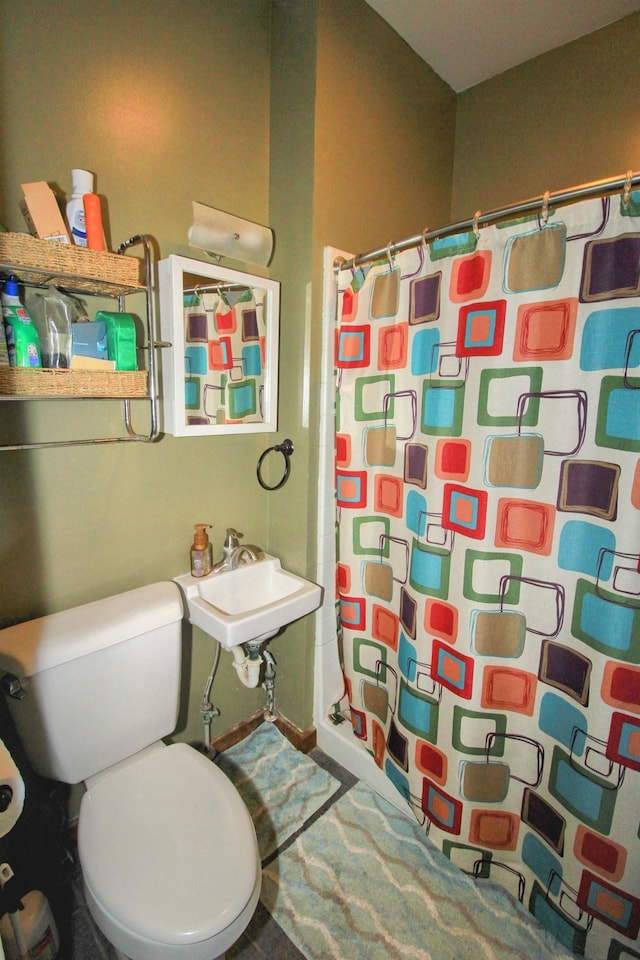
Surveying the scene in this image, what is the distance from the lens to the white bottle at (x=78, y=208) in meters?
1.05

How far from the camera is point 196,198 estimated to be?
135 cm

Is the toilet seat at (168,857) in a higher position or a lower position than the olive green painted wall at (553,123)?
lower

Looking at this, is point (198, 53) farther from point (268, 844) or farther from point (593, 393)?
point (268, 844)

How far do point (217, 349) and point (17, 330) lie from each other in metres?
0.58

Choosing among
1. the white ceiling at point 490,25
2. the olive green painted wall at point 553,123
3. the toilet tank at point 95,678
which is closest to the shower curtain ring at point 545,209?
the olive green painted wall at point 553,123

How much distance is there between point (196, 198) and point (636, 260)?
3.90ft

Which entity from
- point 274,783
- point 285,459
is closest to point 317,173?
point 285,459

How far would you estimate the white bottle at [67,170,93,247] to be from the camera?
1.05 meters

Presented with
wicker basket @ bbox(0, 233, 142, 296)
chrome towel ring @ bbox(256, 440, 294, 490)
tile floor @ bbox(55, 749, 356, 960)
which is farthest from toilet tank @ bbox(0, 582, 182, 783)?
wicker basket @ bbox(0, 233, 142, 296)

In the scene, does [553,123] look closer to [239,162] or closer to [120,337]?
[239,162]

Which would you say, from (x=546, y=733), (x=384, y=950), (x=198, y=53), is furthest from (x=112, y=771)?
(x=198, y=53)

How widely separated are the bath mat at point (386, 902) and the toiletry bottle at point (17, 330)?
5.00 ft

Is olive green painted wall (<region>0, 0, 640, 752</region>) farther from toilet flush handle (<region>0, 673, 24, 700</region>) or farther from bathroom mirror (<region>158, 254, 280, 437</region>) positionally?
toilet flush handle (<region>0, 673, 24, 700</region>)

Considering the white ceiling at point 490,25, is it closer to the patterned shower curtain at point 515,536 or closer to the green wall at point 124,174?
the green wall at point 124,174
